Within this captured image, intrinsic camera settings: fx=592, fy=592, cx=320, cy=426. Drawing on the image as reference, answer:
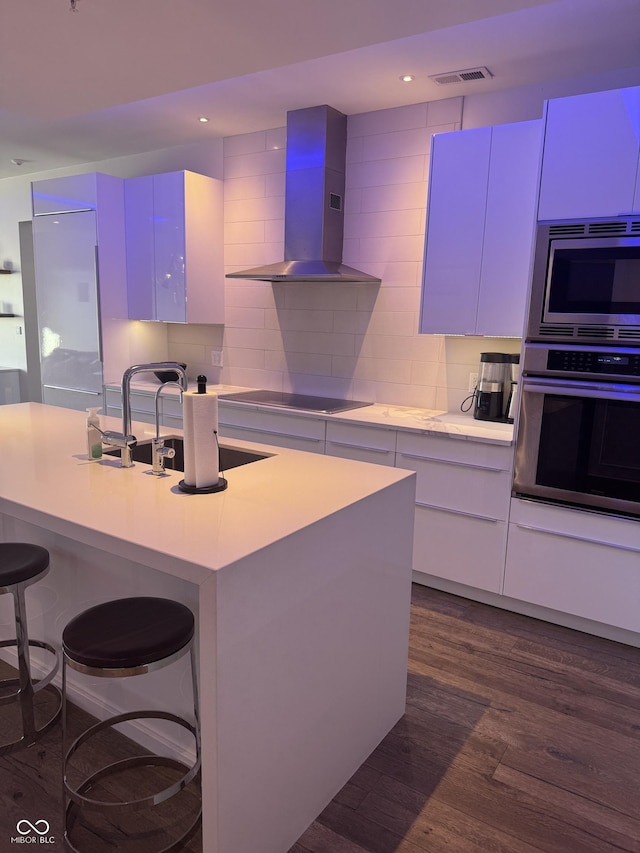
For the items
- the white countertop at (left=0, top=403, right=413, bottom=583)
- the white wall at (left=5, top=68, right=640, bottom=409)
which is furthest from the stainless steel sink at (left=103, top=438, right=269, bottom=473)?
the white wall at (left=5, top=68, right=640, bottom=409)

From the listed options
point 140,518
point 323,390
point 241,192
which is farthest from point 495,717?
point 241,192

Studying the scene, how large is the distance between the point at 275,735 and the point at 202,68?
1.94m

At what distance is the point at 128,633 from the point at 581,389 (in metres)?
2.11

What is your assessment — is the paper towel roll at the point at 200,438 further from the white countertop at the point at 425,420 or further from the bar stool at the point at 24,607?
the white countertop at the point at 425,420

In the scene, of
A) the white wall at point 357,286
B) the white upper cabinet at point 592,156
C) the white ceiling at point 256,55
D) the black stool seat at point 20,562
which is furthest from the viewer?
the white wall at point 357,286

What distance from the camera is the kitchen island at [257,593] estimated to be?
4.45 ft

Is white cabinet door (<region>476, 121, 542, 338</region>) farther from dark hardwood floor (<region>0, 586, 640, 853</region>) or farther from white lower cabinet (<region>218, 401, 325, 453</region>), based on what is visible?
dark hardwood floor (<region>0, 586, 640, 853</region>)

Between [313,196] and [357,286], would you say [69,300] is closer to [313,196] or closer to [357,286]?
[313,196]

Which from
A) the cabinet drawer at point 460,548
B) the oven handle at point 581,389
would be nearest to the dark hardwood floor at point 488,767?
the cabinet drawer at point 460,548

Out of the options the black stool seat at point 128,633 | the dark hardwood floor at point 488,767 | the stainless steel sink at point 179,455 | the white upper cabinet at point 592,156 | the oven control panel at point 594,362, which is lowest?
the dark hardwood floor at point 488,767

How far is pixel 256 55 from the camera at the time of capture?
1.73m

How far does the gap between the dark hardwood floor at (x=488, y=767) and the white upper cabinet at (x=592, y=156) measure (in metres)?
1.97

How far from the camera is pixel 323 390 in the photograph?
4141mm

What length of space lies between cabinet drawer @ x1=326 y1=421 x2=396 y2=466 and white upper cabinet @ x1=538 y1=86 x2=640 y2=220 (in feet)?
4.36
